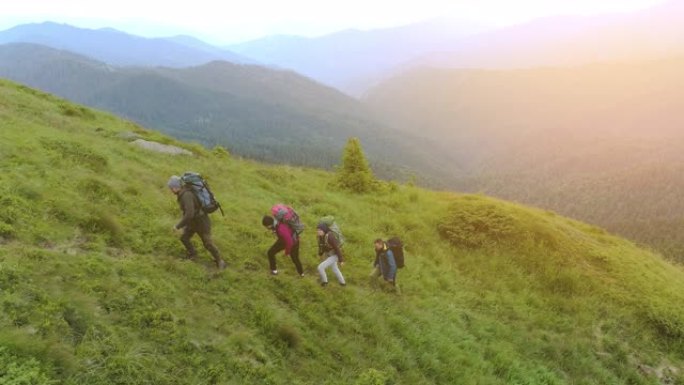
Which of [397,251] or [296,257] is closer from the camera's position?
[296,257]

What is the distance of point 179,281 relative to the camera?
1159cm

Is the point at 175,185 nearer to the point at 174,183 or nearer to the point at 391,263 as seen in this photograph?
the point at 174,183

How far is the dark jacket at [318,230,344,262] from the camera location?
45.8 feet

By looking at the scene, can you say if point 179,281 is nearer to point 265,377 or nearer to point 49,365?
point 265,377

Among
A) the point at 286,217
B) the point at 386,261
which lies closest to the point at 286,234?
the point at 286,217

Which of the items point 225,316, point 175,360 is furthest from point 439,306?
point 175,360

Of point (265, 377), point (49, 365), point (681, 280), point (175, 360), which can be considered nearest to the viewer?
point (49, 365)

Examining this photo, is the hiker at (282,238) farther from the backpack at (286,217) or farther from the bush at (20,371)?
the bush at (20,371)

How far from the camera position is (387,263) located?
15273 millimetres

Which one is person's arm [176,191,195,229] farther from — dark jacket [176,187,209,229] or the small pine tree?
the small pine tree

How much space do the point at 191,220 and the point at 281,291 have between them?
3020mm

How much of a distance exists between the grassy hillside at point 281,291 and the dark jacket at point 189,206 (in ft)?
3.84

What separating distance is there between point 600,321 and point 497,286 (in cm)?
369

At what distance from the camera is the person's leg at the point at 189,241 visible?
12695 millimetres
